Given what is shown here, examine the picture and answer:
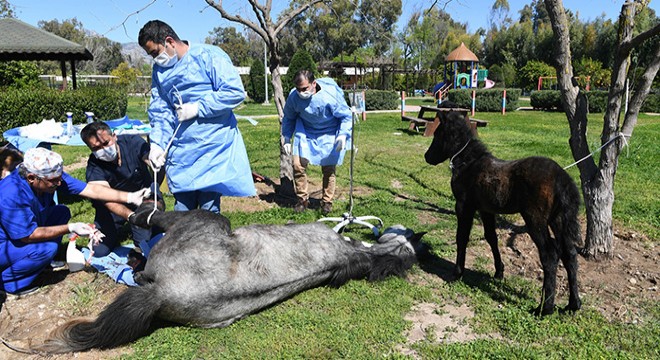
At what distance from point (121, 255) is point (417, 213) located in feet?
10.6

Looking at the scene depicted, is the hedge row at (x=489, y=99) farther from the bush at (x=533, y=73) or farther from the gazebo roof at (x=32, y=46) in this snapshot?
the gazebo roof at (x=32, y=46)

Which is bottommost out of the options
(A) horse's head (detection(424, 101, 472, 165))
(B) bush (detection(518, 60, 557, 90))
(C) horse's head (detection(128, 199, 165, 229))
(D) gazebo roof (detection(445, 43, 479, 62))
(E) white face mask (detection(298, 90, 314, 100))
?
(C) horse's head (detection(128, 199, 165, 229))

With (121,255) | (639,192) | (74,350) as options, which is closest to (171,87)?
(121,255)

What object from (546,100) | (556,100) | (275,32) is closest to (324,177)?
(275,32)

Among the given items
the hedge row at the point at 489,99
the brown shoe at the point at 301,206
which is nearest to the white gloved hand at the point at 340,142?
the brown shoe at the point at 301,206

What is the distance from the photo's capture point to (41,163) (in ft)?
10.9

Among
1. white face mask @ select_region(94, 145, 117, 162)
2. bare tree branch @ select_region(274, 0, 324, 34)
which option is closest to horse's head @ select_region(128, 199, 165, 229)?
white face mask @ select_region(94, 145, 117, 162)

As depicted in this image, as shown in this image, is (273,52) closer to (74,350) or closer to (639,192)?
(74,350)

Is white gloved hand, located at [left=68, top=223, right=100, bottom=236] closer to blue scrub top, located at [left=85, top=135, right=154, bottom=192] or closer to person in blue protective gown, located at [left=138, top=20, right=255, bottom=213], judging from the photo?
person in blue protective gown, located at [left=138, top=20, right=255, bottom=213]

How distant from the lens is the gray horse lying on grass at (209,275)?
8.71 ft

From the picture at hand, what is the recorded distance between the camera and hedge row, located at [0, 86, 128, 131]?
11.8 m

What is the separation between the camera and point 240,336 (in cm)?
289

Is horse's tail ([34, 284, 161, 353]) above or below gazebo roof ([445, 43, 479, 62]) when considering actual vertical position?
below

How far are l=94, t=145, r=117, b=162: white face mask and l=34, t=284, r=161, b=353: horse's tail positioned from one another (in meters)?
1.81
